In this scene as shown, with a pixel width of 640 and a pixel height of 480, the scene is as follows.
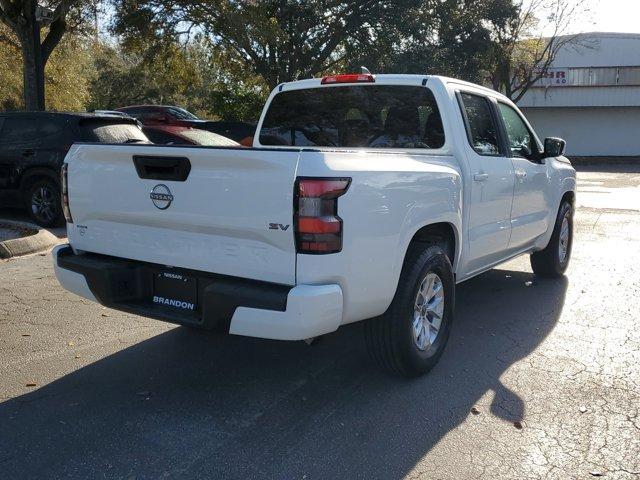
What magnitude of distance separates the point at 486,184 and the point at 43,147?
7.15m

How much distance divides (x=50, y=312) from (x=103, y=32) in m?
16.4

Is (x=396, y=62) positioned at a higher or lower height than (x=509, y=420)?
higher

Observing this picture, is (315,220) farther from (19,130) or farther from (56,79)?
(56,79)

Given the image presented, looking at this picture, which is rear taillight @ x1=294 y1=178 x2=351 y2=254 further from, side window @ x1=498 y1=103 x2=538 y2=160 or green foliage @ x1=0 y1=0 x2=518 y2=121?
green foliage @ x1=0 y1=0 x2=518 y2=121

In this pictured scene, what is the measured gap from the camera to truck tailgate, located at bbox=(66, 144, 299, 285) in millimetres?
3307

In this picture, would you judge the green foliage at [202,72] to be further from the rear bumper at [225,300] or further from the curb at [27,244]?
the rear bumper at [225,300]

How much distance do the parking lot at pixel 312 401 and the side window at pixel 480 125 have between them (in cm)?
147

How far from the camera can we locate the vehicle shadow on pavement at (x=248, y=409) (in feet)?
10.3

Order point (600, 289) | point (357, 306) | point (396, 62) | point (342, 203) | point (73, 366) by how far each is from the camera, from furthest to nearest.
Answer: point (396, 62) < point (600, 289) < point (73, 366) < point (357, 306) < point (342, 203)

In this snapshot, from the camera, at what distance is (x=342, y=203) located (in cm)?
328

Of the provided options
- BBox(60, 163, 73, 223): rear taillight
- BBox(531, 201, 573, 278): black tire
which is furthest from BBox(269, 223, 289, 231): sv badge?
BBox(531, 201, 573, 278): black tire

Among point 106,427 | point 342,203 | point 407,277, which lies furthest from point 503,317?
point 106,427

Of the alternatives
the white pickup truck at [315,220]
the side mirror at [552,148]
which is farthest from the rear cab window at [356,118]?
the side mirror at [552,148]

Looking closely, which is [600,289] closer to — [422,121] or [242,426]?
[422,121]
